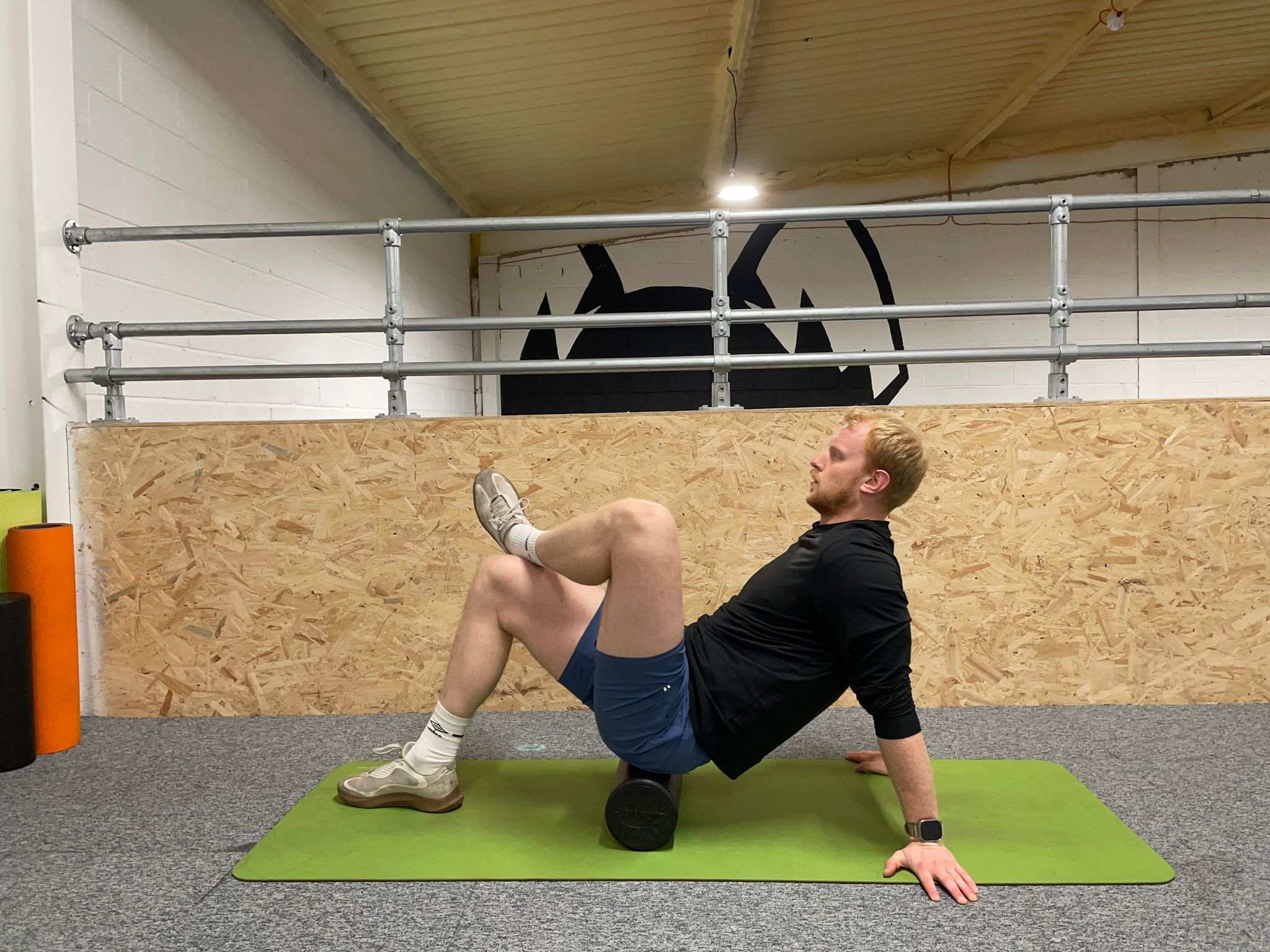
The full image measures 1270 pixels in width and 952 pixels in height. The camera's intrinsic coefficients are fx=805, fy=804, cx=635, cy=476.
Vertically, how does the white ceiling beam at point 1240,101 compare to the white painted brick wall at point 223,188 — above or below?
above

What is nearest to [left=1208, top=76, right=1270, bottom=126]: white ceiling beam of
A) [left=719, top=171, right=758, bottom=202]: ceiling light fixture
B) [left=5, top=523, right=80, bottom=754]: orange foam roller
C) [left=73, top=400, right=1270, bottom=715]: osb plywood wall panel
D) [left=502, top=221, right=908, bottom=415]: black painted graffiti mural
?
[left=502, top=221, right=908, bottom=415]: black painted graffiti mural

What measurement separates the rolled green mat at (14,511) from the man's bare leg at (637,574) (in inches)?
74.2

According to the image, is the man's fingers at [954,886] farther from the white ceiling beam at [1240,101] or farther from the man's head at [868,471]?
the white ceiling beam at [1240,101]

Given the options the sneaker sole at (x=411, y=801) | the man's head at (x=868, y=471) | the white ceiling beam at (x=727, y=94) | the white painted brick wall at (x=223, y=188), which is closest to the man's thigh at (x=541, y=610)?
the sneaker sole at (x=411, y=801)

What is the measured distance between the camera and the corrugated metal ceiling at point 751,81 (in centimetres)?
418

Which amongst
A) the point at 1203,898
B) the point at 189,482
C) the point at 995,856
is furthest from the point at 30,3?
the point at 1203,898

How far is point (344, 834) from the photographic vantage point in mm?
1805

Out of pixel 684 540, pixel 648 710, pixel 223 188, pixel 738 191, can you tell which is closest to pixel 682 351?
pixel 738 191

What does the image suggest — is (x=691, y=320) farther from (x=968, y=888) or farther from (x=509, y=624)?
(x=968, y=888)

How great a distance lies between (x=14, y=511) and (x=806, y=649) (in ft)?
7.76

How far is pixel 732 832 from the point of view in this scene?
5.93 ft

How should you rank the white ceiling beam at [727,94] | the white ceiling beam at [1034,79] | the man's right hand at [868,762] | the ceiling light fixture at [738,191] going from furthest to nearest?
the ceiling light fixture at [738,191] → the white ceiling beam at [1034,79] → the white ceiling beam at [727,94] → the man's right hand at [868,762]

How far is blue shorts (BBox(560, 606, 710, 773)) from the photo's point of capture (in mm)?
1645

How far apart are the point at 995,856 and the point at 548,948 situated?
95 centimetres
